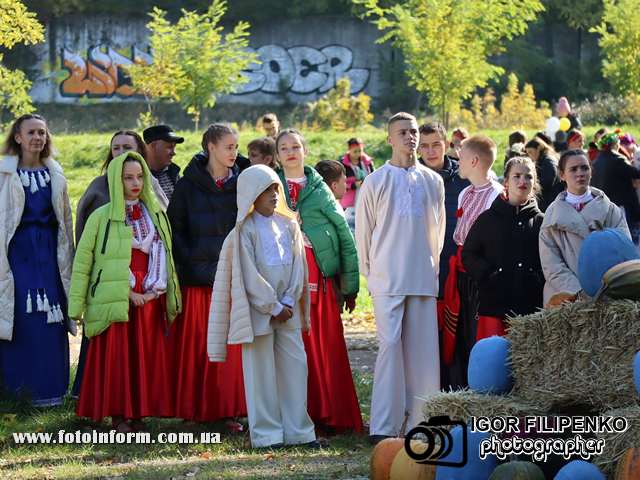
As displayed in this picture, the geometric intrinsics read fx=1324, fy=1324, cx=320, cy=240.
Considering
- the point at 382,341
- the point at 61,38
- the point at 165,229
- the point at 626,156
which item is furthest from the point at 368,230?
the point at 61,38

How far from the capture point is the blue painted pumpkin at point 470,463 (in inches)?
256

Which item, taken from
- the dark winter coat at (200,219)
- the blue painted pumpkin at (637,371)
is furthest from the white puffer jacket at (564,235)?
the blue painted pumpkin at (637,371)

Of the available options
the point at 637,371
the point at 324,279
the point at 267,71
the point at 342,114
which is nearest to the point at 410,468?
the point at 637,371

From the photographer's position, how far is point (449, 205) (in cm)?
1032

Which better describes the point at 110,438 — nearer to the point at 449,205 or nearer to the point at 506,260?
the point at 506,260

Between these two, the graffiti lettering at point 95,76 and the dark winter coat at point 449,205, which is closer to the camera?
the dark winter coat at point 449,205

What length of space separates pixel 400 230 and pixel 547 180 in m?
4.59

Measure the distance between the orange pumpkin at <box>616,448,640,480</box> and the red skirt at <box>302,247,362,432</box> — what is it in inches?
151

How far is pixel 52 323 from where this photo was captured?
33.9 ft

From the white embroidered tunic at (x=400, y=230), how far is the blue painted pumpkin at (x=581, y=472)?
333cm

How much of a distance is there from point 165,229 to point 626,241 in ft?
12.1

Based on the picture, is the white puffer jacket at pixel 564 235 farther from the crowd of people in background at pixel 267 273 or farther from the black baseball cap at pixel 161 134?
the black baseball cap at pixel 161 134

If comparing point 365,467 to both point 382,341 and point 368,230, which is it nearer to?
point 382,341

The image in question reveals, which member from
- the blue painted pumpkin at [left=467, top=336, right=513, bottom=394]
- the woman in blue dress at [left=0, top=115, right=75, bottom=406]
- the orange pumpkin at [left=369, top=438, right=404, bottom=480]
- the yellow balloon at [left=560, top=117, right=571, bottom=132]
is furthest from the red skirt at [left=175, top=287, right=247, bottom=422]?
the yellow balloon at [left=560, top=117, right=571, bottom=132]
